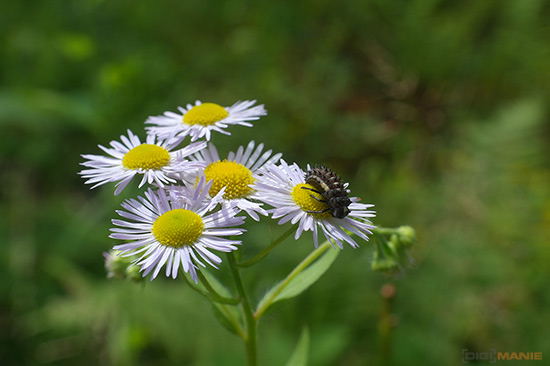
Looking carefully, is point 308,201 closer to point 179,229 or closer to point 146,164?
point 179,229

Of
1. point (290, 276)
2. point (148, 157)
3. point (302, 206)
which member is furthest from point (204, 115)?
point (290, 276)

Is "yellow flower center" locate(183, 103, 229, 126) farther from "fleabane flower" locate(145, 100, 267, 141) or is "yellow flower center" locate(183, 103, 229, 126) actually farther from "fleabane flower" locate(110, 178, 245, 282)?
"fleabane flower" locate(110, 178, 245, 282)

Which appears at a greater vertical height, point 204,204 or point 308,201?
point 308,201


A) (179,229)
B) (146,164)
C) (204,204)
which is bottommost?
(179,229)

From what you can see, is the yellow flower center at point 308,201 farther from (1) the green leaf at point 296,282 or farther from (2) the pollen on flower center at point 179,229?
(2) the pollen on flower center at point 179,229

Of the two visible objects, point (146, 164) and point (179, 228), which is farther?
point (146, 164)

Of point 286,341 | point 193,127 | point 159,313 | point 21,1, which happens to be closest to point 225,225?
point 193,127

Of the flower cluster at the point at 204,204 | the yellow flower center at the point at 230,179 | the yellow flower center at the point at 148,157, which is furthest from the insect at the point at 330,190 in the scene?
the yellow flower center at the point at 148,157

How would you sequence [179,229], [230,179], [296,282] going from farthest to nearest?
[296,282], [230,179], [179,229]
